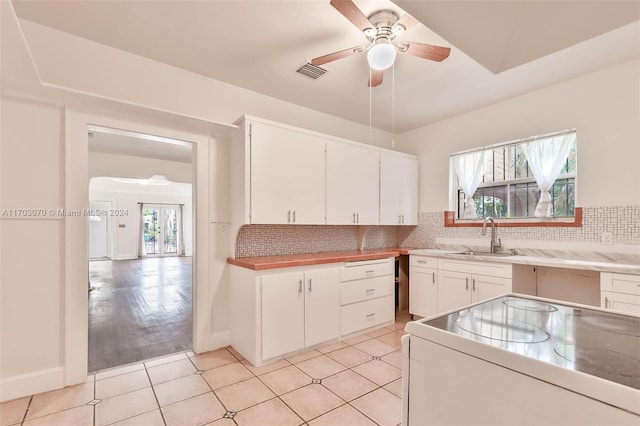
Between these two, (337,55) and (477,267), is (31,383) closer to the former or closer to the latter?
(337,55)

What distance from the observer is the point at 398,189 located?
4.10m

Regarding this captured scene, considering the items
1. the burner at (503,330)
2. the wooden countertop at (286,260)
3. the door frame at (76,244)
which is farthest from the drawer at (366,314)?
the door frame at (76,244)

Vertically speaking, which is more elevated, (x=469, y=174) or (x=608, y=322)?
(x=469, y=174)

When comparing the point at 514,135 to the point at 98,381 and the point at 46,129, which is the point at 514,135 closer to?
the point at 46,129

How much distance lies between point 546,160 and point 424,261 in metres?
1.72

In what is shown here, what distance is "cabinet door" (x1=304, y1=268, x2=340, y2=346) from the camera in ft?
9.44

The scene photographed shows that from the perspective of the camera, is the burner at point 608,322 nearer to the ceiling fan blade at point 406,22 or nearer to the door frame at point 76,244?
the ceiling fan blade at point 406,22

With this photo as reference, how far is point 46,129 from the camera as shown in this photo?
2.22 metres

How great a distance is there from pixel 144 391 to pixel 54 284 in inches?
42.3

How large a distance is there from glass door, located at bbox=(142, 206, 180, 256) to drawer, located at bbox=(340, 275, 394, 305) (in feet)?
34.0

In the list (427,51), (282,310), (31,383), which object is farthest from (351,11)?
(31,383)

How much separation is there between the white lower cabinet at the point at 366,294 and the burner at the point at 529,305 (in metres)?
1.93

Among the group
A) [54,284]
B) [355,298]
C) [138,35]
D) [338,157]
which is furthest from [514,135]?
[54,284]

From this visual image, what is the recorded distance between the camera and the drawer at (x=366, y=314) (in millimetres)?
3172
